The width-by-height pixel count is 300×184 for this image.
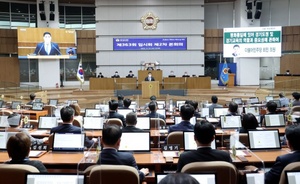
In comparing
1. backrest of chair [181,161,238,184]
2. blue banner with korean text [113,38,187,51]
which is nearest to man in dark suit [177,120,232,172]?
backrest of chair [181,161,238,184]

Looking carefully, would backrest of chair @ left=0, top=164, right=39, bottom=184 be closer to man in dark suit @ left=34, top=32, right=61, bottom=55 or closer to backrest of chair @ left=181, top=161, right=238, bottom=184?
backrest of chair @ left=181, top=161, right=238, bottom=184

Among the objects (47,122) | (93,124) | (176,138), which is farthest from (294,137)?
(47,122)

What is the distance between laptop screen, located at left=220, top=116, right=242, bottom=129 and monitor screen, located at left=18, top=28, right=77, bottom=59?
14.2m

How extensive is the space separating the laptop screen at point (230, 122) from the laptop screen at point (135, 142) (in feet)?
8.65

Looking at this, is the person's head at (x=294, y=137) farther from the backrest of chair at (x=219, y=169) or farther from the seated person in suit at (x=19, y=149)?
the seated person in suit at (x=19, y=149)

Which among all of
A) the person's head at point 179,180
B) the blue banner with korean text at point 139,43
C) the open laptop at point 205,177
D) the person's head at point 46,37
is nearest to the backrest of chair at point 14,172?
the open laptop at point 205,177

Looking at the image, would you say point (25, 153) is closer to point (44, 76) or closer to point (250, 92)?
point (250, 92)

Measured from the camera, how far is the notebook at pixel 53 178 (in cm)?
256

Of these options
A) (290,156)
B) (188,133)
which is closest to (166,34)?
(188,133)

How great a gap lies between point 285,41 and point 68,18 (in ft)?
46.3

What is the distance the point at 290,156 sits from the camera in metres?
3.08

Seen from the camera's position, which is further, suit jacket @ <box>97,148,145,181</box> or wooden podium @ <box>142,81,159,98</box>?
wooden podium @ <box>142,81,159,98</box>

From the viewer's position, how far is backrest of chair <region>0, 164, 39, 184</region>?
283 cm

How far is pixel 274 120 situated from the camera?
6438 millimetres
